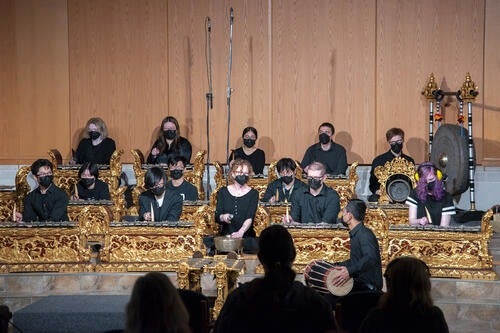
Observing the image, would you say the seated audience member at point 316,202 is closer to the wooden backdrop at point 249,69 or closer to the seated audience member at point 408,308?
the wooden backdrop at point 249,69

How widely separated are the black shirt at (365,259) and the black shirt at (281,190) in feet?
9.28

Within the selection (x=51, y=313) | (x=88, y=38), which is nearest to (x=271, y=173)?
(x=88, y=38)

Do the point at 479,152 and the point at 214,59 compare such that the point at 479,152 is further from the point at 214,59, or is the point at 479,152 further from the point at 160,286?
the point at 160,286

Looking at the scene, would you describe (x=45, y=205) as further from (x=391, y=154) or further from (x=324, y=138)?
(x=391, y=154)

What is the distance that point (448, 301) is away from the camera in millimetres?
9656

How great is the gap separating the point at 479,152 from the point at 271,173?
3473 millimetres

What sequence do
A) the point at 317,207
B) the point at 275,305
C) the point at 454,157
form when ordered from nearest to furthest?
the point at 275,305
the point at 317,207
the point at 454,157

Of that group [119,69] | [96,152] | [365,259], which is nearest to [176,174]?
[96,152]

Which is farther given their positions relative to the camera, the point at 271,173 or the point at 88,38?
the point at 88,38

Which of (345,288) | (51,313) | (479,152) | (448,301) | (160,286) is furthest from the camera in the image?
(479,152)

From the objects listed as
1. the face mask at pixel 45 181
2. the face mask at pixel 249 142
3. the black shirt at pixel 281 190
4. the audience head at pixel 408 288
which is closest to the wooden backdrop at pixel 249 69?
the face mask at pixel 249 142

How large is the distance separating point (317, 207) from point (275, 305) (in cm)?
574

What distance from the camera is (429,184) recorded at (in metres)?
10.3

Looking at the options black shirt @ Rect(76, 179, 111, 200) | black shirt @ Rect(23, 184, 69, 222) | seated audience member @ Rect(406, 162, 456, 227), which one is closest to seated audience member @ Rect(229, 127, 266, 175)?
black shirt @ Rect(76, 179, 111, 200)
